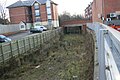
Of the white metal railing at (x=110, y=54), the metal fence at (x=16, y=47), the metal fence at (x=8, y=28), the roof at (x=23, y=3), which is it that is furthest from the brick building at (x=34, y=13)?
the white metal railing at (x=110, y=54)

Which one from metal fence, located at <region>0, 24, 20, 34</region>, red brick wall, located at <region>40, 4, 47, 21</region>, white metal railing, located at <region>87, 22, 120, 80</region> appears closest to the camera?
white metal railing, located at <region>87, 22, 120, 80</region>

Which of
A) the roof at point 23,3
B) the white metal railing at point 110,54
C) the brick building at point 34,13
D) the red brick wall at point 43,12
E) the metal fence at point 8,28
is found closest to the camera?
the white metal railing at point 110,54

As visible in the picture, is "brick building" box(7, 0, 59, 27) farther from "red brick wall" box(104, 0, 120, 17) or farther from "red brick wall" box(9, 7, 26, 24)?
"red brick wall" box(104, 0, 120, 17)

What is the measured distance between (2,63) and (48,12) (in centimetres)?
5396

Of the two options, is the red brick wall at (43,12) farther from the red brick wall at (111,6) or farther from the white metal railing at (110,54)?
the white metal railing at (110,54)

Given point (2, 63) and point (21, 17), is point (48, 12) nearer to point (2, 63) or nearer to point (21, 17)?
point (21, 17)

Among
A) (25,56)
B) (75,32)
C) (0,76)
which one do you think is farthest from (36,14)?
(0,76)

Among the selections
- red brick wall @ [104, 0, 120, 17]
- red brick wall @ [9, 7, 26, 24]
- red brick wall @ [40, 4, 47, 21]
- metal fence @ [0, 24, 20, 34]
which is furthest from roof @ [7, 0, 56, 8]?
red brick wall @ [104, 0, 120, 17]

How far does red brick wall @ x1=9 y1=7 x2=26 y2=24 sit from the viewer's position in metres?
67.8

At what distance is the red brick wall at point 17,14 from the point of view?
67750 millimetres

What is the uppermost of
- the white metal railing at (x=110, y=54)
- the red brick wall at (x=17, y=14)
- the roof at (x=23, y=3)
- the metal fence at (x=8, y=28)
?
the roof at (x=23, y=3)

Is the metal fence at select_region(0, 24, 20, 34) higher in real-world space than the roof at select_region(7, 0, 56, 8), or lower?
lower

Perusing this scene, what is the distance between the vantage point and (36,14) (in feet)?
229

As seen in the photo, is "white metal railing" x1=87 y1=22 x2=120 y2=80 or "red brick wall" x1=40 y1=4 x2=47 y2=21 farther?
"red brick wall" x1=40 y1=4 x2=47 y2=21
